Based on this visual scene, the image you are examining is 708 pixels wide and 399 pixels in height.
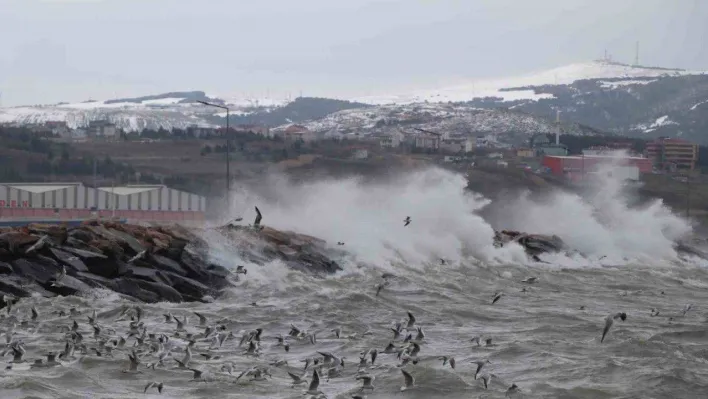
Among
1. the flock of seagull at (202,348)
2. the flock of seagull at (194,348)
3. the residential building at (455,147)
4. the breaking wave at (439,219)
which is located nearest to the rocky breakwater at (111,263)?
the flock of seagull at (202,348)

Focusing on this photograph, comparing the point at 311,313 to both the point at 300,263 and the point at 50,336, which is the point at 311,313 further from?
the point at 300,263

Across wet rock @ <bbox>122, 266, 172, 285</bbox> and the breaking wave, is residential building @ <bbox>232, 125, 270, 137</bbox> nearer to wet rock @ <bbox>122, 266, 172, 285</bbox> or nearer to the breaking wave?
the breaking wave

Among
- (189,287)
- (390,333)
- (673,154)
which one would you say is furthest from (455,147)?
(390,333)

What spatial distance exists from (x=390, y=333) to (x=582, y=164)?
284 feet

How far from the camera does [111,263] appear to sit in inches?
1160

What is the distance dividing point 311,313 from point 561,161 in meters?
85.8

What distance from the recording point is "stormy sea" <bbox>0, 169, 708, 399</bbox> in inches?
766

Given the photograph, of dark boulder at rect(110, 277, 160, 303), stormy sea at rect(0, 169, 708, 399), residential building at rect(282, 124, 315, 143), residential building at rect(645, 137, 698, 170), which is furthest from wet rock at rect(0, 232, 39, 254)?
residential building at rect(645, 137, 698, 170)

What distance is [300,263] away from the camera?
37.2 meters

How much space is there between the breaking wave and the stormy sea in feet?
0.93

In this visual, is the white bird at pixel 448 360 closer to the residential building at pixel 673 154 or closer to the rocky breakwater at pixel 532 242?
the rocky breakwater at pixel 532 242

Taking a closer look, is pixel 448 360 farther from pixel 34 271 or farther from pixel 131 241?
pixel 131 241

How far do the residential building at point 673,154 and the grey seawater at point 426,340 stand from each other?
10207cm

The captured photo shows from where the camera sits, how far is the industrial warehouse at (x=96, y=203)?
54156mm
